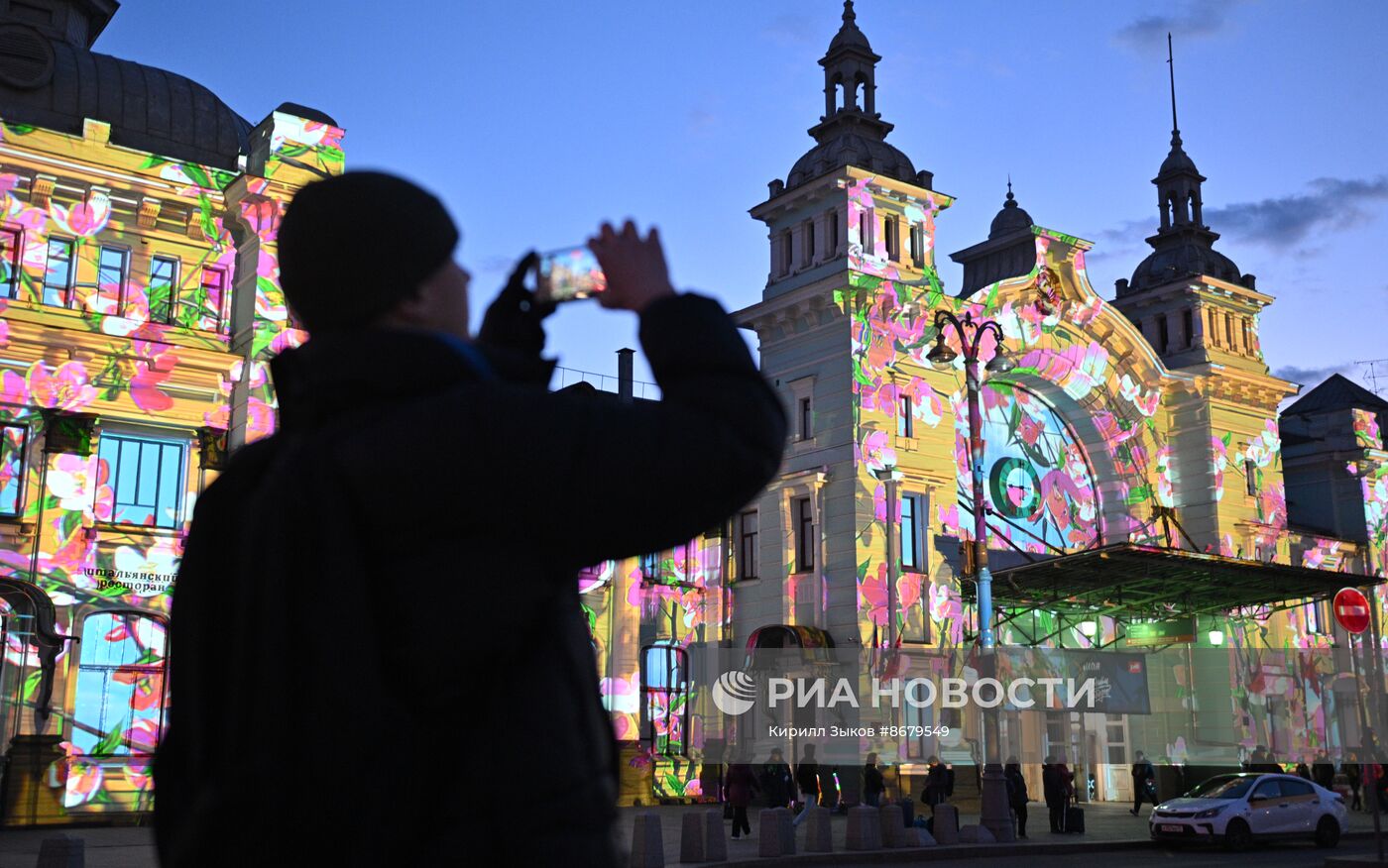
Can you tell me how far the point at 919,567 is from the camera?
37.1 m

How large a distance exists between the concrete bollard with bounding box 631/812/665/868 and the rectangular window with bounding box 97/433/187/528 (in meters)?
15.4

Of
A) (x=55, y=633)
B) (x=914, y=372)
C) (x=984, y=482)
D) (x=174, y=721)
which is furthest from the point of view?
(x=984, y=482)

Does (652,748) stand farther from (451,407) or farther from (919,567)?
(451,407)

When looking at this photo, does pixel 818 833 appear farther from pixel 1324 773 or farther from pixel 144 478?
pixel 1324 773

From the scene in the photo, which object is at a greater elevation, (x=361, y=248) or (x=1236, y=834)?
(x=361, y=248)

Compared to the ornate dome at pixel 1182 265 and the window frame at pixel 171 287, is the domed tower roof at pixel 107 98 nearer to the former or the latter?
the window frame at pixel 171 287

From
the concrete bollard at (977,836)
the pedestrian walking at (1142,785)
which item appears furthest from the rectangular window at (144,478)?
the pedestrian walking at (1142,785)

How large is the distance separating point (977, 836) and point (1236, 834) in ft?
18.0

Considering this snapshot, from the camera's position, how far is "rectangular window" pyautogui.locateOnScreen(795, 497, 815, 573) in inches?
1475

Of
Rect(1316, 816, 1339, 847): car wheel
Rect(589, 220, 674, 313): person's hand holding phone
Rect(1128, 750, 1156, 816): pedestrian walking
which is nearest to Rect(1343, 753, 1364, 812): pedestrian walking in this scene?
Rect(1128, 750, 1156, 816): pedestrian walking

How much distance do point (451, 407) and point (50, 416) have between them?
2841 centimetres

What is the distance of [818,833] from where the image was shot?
69.8ft

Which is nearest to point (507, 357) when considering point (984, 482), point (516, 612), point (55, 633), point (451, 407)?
point (451, 407)

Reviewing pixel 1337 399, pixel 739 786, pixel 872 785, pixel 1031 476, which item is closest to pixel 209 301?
pixel 739 786
